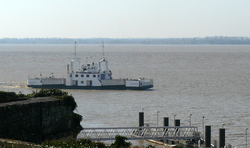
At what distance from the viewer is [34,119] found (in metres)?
34.0

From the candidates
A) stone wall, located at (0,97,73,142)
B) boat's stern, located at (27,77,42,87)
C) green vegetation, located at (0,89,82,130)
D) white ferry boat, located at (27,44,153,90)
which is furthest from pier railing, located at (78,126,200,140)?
boat's stern, located at (27,77,42,87)

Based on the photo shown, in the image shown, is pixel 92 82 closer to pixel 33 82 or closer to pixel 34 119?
pixel 33 82

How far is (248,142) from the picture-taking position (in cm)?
4262

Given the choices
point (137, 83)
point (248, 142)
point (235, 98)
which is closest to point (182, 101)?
point (235, 98)

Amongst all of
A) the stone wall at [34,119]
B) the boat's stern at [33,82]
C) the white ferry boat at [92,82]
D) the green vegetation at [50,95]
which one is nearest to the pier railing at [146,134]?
the green vegetation at [50,95]

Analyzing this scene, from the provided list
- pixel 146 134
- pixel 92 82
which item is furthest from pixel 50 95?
pixel 92 82

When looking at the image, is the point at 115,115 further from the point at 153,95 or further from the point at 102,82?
the point at 102,82

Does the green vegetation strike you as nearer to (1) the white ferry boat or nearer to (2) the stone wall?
(2) the stone wall

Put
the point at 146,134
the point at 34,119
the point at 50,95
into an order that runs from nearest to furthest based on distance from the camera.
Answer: the point at 34,119 → the point at 50,95 → the point at 146,134

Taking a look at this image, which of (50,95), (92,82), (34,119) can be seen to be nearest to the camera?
(34,119)

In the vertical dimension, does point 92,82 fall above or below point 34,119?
below

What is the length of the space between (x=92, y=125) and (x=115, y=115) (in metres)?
6.77

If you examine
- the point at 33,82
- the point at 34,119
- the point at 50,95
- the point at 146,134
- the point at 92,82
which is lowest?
the point at 33,82

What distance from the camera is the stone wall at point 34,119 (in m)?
31.9
